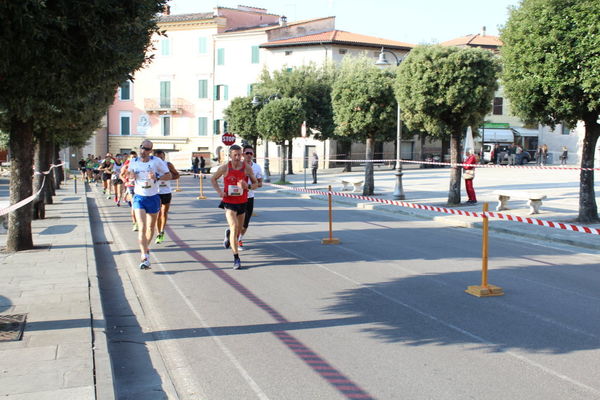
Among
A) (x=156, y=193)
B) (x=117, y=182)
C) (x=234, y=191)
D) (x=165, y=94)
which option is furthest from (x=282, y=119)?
(x=165, y=94)

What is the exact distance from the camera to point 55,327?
6.36 m

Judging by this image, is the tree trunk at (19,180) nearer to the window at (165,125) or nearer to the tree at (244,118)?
the tree at (244,118)

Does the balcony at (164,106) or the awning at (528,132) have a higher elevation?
the balcony at (164,106)

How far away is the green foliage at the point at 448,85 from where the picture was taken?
18625 millimetres

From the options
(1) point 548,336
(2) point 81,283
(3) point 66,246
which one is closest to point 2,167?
(3) point 66,246

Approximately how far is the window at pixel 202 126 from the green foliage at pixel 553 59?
1978 inches

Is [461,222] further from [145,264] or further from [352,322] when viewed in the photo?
[352,322]

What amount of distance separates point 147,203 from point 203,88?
54239mm

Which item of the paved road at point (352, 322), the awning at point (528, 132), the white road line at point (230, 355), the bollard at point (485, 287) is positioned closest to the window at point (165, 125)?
Result: the awning at point (528, 132)

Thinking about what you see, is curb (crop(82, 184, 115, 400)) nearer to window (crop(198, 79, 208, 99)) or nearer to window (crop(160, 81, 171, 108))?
window (crop(198, 79, 208, 99))

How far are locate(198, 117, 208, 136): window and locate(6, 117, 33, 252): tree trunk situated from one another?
52399 mm

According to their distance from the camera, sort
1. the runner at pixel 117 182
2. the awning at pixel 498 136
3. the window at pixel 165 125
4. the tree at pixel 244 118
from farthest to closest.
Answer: the window at pixel 165 125
the awning at pixel 498 136
the tree at pixel 244 118
the runner at pixel 117 182

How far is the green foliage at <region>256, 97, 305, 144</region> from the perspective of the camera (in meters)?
34.7

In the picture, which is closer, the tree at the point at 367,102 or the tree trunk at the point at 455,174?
the tree trunk at the point at 455,174
